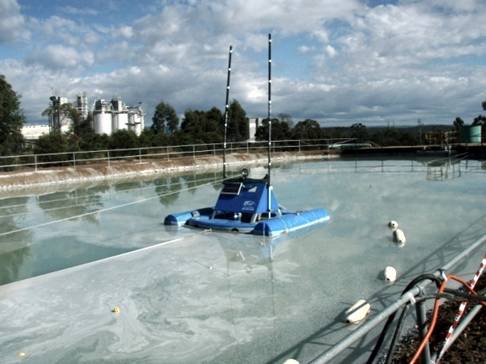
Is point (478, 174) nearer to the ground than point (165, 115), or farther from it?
nearer to the ground

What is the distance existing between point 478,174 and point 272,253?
12.7 metres

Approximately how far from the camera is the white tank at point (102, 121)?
63.0m

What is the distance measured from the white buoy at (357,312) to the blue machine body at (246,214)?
12.1 feet

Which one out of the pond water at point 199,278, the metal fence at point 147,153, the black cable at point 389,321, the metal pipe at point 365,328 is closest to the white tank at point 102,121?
the metal fence at point 147,153

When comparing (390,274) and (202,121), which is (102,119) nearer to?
(202,121)

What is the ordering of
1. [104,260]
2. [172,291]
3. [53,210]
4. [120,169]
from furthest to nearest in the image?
1. [120,169]
2. [53,210]
3. [104,260]
4. [172,291]

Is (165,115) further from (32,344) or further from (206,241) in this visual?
(32,344)

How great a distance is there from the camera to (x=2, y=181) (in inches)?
723

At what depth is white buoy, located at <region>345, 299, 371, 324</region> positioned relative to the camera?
15.2 feet

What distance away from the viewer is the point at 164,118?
47188 mm

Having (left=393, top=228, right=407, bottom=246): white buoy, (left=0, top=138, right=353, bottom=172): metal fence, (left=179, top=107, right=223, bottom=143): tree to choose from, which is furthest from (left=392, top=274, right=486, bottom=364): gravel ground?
(left=179, top=107, right=223, bottom=143): tree

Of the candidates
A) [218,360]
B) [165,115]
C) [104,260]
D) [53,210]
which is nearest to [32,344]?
[218,360]

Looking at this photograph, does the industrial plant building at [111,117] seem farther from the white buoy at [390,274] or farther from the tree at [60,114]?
the white buoy at [390,274]

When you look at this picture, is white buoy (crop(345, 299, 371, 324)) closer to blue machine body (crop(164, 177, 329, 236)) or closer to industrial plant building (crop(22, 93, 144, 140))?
blue machine body (crop(164, 177, 329, 236))
